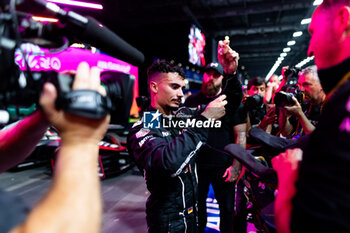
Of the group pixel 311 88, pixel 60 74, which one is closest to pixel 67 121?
pixel 60 74

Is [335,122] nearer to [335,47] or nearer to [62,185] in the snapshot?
[335,47]

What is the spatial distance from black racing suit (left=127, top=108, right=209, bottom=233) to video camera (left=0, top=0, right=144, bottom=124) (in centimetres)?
65

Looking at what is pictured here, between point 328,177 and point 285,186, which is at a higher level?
point 328,177

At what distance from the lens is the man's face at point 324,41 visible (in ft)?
2.74

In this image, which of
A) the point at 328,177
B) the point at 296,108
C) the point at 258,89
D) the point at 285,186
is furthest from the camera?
the point at 258,89

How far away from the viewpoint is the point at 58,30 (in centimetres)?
79

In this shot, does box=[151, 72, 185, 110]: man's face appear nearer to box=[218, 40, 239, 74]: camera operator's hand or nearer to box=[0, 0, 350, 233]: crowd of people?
box=[0, 0, 350, 233]: crowd of people

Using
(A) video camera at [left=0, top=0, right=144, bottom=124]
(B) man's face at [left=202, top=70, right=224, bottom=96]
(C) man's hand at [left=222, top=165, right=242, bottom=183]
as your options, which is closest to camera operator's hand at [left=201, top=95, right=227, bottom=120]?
(A) video camera at [left=0, top=0, right=144, bottom=124]

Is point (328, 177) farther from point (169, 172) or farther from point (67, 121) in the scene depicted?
point (169, 172)

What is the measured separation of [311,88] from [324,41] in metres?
2.23

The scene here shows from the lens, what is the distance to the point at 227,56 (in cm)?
183

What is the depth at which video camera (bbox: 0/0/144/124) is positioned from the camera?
0.62 m

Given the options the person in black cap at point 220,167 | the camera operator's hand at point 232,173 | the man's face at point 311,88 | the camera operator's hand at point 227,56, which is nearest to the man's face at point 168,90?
the camera operator's hand at point 227,56

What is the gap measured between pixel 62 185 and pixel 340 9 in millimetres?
1104
